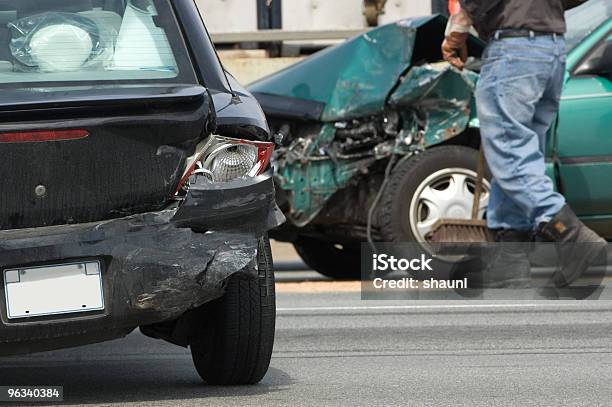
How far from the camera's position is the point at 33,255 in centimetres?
429

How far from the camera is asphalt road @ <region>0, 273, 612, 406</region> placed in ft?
15.7

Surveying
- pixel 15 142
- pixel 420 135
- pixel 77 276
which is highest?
pixel 15 142

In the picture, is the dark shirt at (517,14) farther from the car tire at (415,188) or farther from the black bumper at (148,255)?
the black bumper at (148,255)

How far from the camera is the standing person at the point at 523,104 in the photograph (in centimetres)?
752

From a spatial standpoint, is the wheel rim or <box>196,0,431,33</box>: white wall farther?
<box>196,0,431,33</box>: white wall

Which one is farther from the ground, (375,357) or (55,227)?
(55,227)

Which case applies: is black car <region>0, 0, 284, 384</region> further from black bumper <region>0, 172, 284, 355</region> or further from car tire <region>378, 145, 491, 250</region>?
car tire <region>378, 145, 491, 250</region>

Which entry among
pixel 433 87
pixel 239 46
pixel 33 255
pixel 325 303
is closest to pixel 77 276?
pixel 33 255

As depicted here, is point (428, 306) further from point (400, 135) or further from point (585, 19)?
point (585, 19)

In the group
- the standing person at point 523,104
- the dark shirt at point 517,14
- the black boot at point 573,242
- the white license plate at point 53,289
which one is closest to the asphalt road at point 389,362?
the black boot at point 573,242

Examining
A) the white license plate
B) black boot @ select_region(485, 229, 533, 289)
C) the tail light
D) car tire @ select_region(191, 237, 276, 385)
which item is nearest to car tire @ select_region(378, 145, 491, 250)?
black boot @ select_region(485, 229, 533, 289)

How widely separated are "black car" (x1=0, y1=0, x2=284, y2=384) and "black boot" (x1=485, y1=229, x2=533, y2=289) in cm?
318

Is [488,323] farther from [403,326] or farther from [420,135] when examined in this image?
[420,135]

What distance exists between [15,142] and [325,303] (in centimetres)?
372
